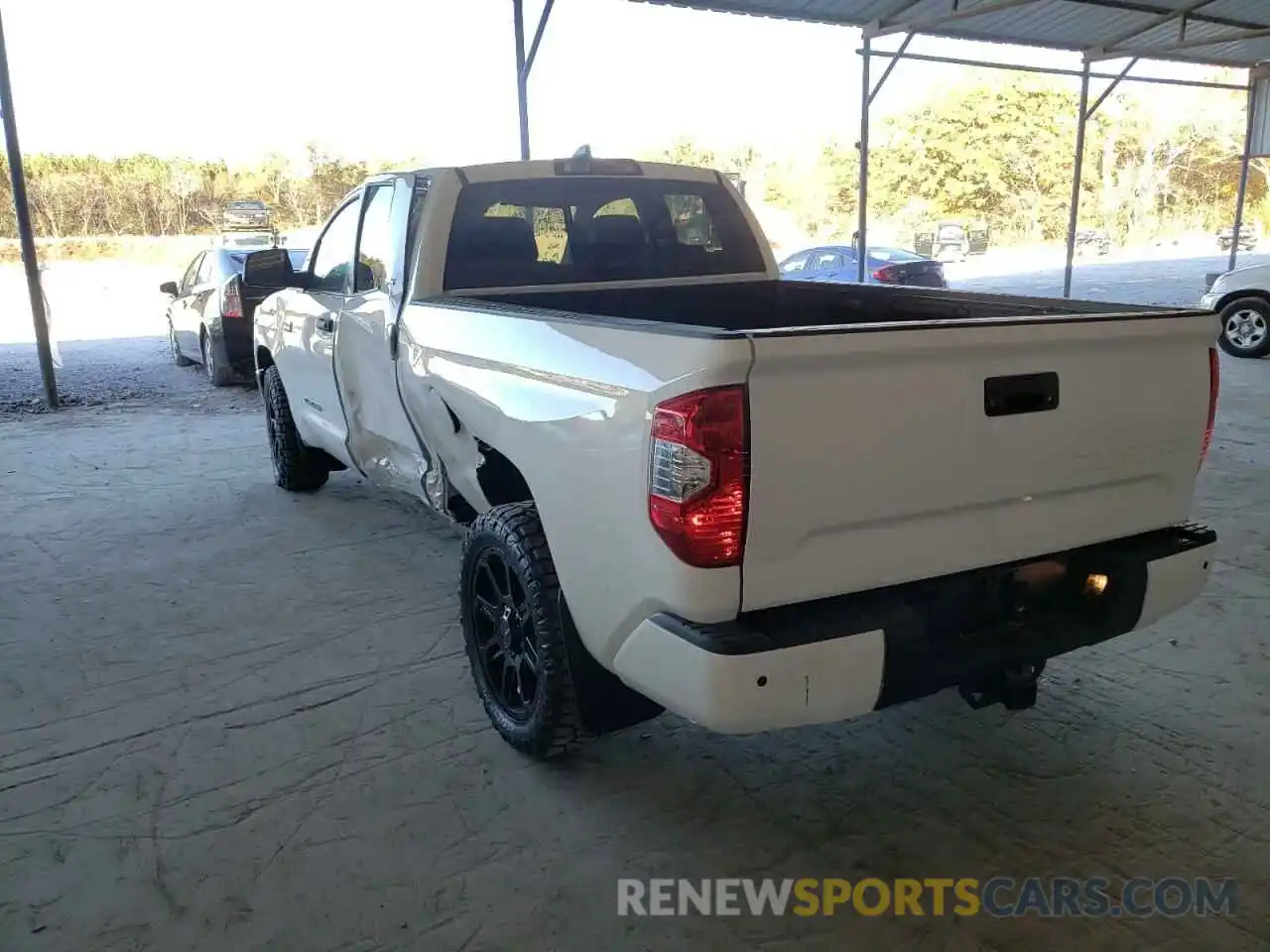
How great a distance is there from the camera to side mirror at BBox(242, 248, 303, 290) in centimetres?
468

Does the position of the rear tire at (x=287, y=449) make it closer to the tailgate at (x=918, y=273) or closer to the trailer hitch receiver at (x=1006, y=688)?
the trailer hitch receiver at (x=1006, y=688)

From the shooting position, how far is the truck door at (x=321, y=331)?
460 centimetres

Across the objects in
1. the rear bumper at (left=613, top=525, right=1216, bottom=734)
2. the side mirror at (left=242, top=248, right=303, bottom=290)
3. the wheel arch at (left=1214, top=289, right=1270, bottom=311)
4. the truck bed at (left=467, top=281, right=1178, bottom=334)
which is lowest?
the rear bumper at (left=613, top=525, right=1216, bottom=734)

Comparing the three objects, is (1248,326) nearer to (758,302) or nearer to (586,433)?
(758,302)

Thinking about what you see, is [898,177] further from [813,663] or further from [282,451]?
[813,663]

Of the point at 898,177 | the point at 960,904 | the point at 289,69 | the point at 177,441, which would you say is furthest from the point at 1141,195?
the point at 960,904

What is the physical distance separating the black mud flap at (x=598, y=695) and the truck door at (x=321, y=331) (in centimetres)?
240

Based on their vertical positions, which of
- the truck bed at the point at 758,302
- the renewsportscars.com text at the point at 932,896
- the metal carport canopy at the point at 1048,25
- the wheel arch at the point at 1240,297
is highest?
the metal carport canopy at the point at 1048,25

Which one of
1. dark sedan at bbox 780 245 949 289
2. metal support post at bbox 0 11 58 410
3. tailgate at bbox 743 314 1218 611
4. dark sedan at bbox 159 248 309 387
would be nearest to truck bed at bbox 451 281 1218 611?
tailgate at bbox 743 314 1218 611

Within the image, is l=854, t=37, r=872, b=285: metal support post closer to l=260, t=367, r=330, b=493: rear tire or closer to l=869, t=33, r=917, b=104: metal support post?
l=869, t=33, r=917, b=104: metal support post

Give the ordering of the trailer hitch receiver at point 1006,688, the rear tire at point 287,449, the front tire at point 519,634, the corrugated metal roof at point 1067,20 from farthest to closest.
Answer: the corrugated metal roof at point 1067,20 → the rear tire at point 287,449 → the front tire at point 519,634 → the trailer hitch receiver at point 1006,688

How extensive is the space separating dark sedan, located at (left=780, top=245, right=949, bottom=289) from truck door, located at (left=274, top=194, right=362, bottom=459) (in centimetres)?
940

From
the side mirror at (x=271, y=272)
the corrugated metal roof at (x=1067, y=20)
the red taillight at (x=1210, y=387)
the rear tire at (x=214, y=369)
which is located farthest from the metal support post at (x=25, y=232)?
the red taillight at (x=1210, y=387)

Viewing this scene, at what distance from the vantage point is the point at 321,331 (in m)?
4.71
